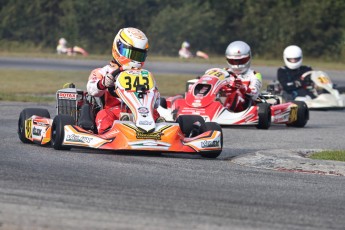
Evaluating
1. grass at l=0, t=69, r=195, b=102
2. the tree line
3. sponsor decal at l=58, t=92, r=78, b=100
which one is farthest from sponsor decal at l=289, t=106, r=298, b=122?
the tree line

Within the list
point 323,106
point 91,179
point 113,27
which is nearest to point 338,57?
point 113,27

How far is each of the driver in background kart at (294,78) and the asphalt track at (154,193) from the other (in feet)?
32.4

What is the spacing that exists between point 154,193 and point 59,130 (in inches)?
133

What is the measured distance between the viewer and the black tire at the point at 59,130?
1145 cm

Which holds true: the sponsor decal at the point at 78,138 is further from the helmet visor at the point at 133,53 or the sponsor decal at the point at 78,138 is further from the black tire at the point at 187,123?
the helmet visor at the point at 133,53

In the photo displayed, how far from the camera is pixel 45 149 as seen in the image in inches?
468

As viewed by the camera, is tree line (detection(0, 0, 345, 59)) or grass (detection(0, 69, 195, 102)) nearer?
grass (detection(0, 69, 195, 102))

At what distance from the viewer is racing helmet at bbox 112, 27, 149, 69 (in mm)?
12559

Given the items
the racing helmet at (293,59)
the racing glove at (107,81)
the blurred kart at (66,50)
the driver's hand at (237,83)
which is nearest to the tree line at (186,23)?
the blurred kart at (66,50)

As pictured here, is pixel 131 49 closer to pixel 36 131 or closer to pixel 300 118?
pixel 36 131

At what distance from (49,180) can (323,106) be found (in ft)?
46.1

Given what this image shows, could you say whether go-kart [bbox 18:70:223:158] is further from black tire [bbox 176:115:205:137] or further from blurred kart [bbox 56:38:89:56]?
blurred kart [bbox 56:38:89:56]

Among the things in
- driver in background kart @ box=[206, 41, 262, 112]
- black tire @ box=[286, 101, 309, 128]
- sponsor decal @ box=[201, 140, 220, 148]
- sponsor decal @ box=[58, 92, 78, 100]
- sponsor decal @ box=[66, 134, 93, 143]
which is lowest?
black tire @ box=[286, 101, 309, 128]

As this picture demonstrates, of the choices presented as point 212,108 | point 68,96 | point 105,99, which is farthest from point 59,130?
point 212,108
